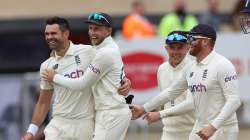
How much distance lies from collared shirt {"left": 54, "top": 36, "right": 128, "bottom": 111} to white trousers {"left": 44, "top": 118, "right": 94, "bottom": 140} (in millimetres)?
250

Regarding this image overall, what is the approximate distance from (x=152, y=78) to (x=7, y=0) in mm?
6152

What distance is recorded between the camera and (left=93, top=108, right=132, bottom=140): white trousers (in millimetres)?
12312

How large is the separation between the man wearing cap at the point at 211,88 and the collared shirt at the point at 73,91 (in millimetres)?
1134

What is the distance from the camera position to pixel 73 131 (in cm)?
1260

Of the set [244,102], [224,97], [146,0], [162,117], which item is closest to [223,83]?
[224,97]

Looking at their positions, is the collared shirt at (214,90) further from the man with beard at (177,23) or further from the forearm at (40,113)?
the man with beard at (177,23)

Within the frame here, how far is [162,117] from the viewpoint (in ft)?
42.1

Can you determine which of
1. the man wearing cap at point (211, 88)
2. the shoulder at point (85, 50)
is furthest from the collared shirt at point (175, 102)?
the shoulder at point (85, 50)

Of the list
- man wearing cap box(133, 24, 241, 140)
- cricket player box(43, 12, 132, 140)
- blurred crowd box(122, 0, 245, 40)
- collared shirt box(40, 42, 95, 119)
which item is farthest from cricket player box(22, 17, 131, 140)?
blurred crowd box(122, 0, 245, 40)

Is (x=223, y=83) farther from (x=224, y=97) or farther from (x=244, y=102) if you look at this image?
(x=244, y=102)

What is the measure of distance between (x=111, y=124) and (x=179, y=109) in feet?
2.98

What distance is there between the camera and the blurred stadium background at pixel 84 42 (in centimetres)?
1911

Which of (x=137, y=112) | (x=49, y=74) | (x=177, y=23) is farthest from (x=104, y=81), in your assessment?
(x=177, y=23)

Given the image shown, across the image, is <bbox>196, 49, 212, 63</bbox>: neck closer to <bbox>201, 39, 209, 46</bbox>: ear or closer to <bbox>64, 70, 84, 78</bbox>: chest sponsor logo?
<bbox>201, 39, 209, 46</bbox>: ear
